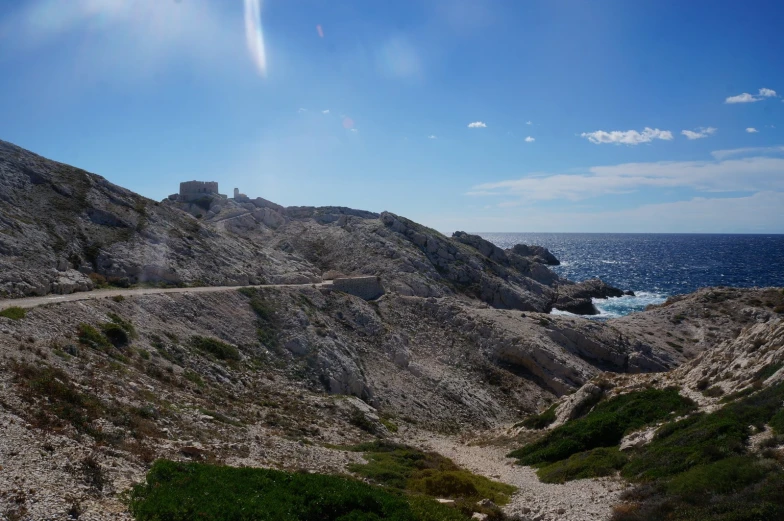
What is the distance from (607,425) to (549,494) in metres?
6.87


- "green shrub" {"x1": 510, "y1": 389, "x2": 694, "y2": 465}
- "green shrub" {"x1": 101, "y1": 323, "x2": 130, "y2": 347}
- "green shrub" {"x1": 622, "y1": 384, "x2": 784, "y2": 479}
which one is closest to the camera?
"green shrub" {"x1": 622, "y1": 384, "x2": 784, "y2": 479}

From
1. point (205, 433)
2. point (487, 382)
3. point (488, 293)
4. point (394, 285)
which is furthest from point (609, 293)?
point (205, 433)

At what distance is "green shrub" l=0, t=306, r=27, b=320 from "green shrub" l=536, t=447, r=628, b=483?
23.5m

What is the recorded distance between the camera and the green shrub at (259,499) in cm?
1160

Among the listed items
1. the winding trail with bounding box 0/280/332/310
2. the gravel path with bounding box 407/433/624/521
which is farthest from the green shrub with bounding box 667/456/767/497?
the winding trail with bounding box 0/280/332/310

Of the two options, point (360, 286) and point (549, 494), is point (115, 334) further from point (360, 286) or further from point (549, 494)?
point (360, 286)

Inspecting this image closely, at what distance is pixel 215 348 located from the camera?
104 ft

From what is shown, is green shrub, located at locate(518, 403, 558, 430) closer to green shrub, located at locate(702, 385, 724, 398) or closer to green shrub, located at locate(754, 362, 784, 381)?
green shrub, located at locate(702, 385, 724, 398)

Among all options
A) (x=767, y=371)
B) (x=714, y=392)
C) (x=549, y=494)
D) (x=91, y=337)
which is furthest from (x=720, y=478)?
(x=91, y=337)

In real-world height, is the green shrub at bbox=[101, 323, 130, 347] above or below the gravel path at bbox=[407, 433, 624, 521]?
above

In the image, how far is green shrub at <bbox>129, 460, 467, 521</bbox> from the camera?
11.6 meters

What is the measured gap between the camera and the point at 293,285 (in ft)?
159

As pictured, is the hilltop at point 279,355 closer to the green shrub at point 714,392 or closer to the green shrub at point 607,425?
the green shrub at point 714,392

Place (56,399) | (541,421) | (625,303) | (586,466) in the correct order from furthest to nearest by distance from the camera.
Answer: (625,303), (541,421), (586,466), (56,399)
